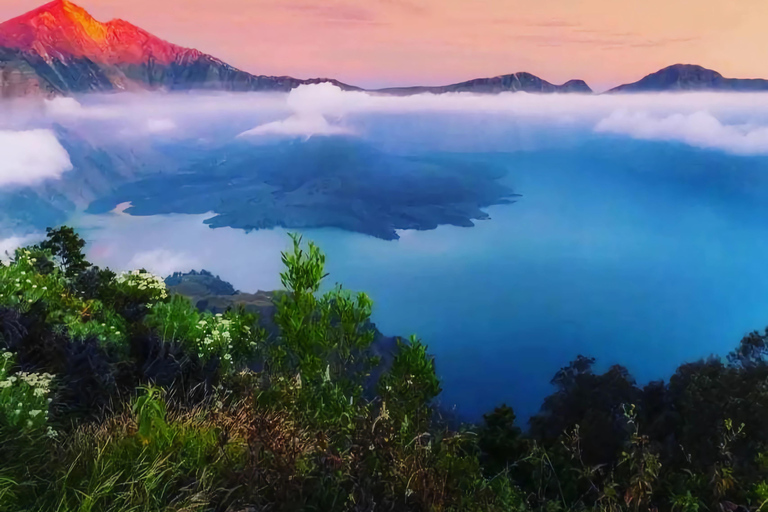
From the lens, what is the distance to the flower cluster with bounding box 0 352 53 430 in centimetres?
205

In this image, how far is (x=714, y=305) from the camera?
13.0 feet

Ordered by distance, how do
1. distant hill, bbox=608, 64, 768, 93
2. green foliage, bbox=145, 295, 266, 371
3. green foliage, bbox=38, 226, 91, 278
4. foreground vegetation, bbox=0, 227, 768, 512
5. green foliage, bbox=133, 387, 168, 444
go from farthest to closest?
distant hill, bbox=608, 64, 768, 93, green foliage, bbox=38, 226, 91, 278, green foliage, bbox=145, 295, 266, 371, green foliage, bbox=133, 387, 168, 444, foreground vegetation, bbox=0, 227, 768, 512

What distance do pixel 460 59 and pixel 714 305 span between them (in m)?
2.19

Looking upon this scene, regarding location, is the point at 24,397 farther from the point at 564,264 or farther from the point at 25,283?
the point at 564,264

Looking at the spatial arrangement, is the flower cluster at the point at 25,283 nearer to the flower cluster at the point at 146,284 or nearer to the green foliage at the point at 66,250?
the green foliage at the point at 66,250

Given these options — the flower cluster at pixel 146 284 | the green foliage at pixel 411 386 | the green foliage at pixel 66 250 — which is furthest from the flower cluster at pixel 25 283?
the green foliage at pixel 411 386

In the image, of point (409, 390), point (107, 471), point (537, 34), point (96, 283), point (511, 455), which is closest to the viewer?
point (107, 471)

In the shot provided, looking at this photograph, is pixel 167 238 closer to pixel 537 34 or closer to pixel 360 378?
pixel 360 378

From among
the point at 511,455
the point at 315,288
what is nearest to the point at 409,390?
the point at 315,288

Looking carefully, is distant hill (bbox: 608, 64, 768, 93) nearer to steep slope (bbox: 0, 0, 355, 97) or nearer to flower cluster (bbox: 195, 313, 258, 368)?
steep slope (bbox: 0, 0, 355, 97)

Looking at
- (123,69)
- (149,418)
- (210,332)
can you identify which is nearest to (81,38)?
(123,69)

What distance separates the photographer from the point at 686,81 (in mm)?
3863

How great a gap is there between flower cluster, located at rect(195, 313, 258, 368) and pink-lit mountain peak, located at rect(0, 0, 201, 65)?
1.80 metres

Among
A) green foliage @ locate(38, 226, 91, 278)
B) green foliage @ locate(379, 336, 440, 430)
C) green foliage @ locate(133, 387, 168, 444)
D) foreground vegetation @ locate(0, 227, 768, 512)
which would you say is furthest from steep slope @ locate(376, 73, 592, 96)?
green foliage @ locate(133, 387, 168, 444)
